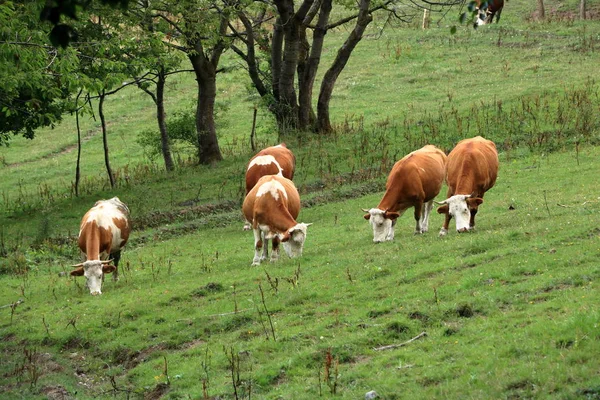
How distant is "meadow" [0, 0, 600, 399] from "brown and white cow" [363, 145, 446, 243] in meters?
0.52

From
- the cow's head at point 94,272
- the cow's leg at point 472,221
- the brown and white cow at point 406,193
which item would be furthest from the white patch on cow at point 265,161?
the cow's head at point 94,272

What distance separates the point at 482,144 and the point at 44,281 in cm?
1034

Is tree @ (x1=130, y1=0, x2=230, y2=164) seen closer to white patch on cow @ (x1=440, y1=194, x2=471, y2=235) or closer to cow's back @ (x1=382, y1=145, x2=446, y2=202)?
cow's back @ (x1=382, y1=145, x2=446, y2=202)

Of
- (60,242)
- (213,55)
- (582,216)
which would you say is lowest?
(60,242)

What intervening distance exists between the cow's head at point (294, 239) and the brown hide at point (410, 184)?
6.27ft

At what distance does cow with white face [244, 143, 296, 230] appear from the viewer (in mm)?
24812

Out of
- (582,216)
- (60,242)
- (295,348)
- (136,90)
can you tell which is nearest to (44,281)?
(60,242)

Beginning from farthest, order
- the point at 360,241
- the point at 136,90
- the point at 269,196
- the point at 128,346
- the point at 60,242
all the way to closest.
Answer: the point at 136,90 < the point at 60,242 < the point at 360,241 < the point at 269,196 < the point at 128,346

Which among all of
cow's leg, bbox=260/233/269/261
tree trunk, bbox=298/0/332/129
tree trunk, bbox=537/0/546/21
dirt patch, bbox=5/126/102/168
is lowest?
dirt patch, bbox=5/126/102/168

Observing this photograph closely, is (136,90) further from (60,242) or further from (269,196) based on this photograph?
(269,196)

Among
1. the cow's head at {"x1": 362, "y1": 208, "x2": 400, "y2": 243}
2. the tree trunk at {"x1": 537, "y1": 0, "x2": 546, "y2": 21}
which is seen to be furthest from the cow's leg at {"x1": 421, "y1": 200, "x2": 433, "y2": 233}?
the tree trunk at {"x1": 537, "y1": 0, "x2": 546, "y2": 21}

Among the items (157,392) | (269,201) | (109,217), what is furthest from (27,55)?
(157,392)

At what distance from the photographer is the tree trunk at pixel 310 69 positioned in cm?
3494

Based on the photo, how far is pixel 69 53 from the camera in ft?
55.5
